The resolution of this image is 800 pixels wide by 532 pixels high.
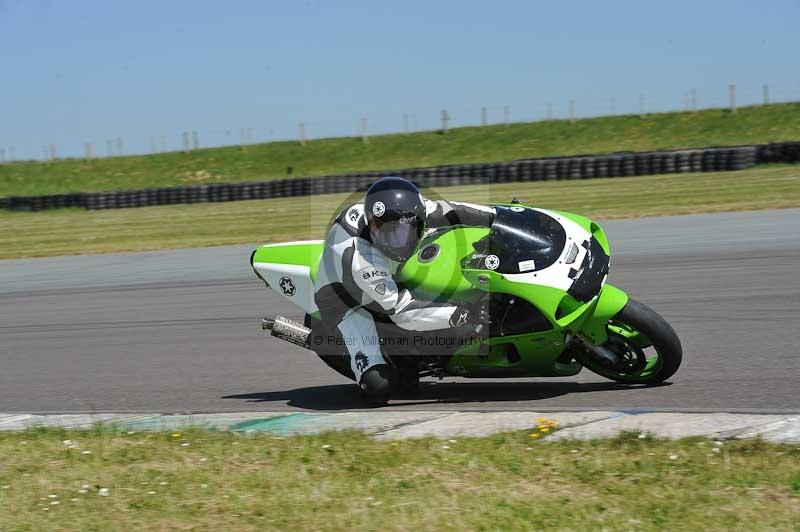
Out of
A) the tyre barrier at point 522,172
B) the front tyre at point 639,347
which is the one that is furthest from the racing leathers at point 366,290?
the tyre barrier at point 522,172

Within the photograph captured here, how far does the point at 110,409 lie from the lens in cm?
717

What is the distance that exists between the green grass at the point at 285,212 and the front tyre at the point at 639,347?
926 cm

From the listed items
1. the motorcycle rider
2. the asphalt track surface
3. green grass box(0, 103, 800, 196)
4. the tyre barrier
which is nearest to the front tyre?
the asphalt track surface

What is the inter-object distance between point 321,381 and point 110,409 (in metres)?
1.55

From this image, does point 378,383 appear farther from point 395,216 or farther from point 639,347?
point 639,347

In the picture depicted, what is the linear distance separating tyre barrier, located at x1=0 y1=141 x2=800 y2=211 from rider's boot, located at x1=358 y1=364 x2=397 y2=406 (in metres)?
15.7

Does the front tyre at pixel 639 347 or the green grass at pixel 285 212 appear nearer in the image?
the front tyre at pixel 639 347

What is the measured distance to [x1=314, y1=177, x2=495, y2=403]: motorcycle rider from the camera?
6.20 meters

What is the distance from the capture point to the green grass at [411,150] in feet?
143

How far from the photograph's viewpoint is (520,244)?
20.2 feet

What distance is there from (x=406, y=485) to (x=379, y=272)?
6.18ft

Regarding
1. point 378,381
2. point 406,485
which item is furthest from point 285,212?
point 406,485

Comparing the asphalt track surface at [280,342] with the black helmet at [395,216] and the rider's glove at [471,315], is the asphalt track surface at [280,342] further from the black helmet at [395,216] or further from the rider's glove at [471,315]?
the black helmet at [395,216]

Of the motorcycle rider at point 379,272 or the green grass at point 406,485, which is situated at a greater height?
the motorcycle rider at point 379,272
